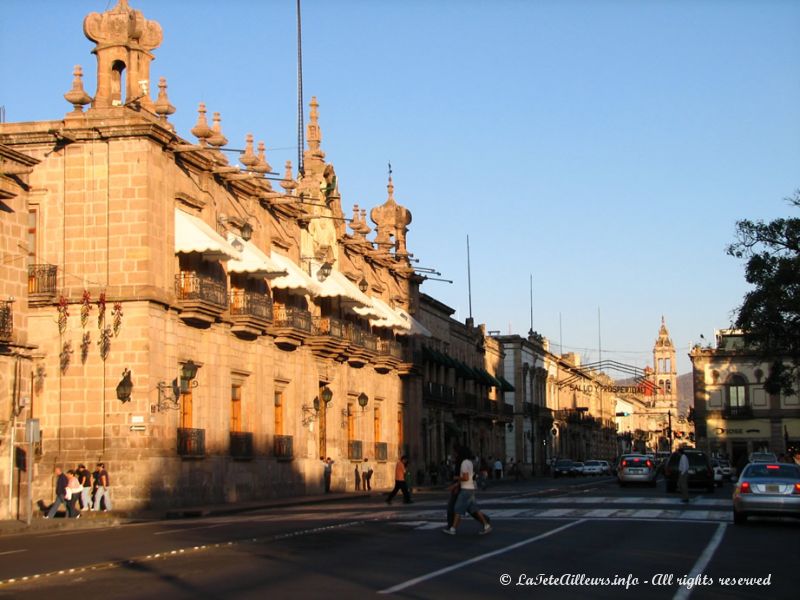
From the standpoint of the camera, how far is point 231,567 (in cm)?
1656

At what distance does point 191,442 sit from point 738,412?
66911mm

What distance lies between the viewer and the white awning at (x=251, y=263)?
4011 cm

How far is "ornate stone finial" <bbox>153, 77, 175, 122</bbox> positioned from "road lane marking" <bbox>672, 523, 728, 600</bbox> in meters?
21.3

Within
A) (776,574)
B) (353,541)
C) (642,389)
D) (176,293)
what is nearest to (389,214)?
(176,293)

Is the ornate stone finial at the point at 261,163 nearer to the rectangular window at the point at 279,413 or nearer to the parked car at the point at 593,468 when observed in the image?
the rectangular window at the point at 279,413

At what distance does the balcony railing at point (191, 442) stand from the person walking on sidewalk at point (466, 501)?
16.1 metres

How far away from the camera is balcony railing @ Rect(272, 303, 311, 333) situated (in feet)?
148

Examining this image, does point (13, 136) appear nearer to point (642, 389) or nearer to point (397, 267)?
point (397, 267)

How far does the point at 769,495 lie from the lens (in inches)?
965

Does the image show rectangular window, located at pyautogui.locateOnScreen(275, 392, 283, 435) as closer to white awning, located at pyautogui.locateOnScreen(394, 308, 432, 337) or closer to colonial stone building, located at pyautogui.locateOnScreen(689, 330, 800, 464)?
white awning, located at pyautogui.locateOnScreen(394, 308, 432, 337)

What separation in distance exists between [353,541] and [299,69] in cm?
3579

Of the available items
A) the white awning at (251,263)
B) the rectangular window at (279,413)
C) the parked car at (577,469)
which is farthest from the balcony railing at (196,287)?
the parked car at (577,469)

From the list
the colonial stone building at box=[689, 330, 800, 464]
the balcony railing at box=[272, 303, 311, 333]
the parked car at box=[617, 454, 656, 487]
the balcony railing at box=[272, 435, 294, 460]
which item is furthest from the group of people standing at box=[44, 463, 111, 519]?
the colonial stone building at box=[689, 330, 800, 464]

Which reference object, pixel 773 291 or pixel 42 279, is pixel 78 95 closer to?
pixel 42 279
